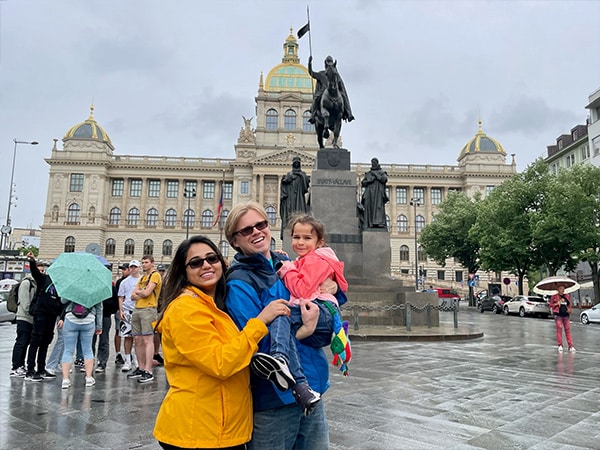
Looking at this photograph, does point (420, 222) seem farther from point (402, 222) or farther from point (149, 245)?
point (149, 245)

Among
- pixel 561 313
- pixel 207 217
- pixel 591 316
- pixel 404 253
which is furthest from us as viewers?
pixel 207 217

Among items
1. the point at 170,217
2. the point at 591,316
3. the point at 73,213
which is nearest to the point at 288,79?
the point at 170,217

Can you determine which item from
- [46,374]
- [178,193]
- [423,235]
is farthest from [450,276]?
[46,374]

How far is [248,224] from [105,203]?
77.3 metres

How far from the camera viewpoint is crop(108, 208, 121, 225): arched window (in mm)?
74294

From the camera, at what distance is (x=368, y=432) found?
4.61 metres

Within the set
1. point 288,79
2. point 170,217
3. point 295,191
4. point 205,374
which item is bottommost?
point 205,374

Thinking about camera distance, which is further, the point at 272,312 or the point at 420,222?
the point at 420,222

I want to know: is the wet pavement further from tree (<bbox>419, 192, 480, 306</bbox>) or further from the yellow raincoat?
tree (<bbox>419, 192, 480, 306</bbox>)

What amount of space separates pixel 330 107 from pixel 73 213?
6659 centimetres

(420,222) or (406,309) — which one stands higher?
(420,222)

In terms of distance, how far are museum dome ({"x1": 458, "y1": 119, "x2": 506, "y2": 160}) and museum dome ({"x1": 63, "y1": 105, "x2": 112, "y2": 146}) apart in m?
59.9

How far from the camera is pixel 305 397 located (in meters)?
2.17

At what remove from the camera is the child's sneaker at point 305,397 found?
2154 mm
